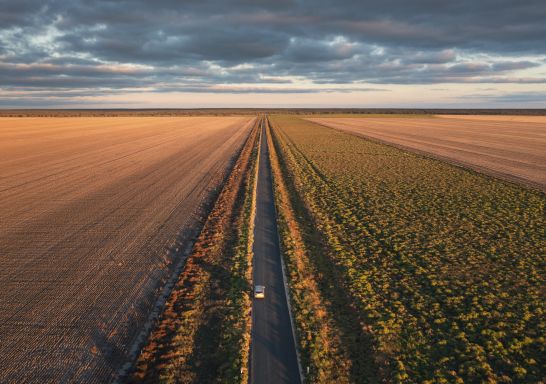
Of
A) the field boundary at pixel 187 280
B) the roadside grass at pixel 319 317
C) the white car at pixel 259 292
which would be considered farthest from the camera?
the white car at pixel 259 292

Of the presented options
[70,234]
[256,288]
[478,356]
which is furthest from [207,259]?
[478,356]

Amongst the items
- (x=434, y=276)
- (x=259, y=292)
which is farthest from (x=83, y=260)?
(x=434, y=276)

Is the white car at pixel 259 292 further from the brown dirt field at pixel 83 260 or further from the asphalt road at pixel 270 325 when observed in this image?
the brown dirt field at pixel 83 260

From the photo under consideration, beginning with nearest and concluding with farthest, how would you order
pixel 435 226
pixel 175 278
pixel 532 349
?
pixel 532 349 → pixel 175 278 → pixel 435 226

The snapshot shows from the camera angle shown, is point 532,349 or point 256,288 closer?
point 532,349

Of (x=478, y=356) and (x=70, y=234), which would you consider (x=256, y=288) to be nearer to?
(x=478, y=356)

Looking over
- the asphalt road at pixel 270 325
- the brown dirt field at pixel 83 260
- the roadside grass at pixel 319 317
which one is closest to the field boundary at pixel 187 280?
the brown dirt field at pixel 83 260

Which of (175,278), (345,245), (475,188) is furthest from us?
(475,188)
